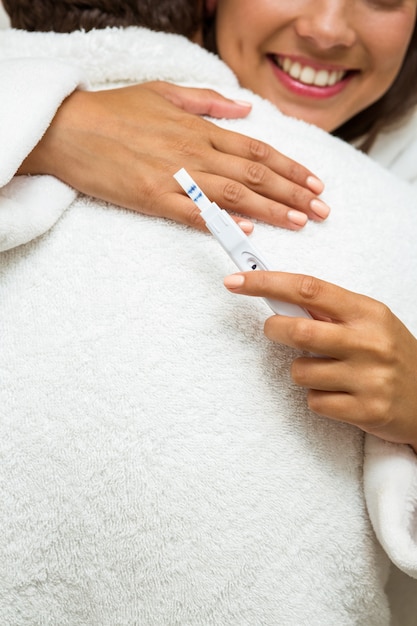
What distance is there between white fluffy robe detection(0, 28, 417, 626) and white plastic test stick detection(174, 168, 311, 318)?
2.0 inches

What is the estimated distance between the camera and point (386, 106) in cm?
104

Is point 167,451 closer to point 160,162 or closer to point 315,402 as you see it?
point 315,402

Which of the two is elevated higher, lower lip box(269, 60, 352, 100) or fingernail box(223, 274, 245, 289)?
lower lip box(269, 60, 352, 100)

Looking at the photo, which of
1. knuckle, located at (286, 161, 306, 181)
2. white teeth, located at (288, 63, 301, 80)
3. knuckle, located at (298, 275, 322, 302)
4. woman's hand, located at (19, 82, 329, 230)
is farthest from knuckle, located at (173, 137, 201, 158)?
white teeth, located at (288, 63, 301, 80)

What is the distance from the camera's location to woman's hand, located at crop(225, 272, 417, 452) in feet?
1.64

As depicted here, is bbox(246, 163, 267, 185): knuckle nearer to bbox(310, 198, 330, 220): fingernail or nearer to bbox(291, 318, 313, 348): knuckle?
bbox(310, 198, 330, 220): fingernail

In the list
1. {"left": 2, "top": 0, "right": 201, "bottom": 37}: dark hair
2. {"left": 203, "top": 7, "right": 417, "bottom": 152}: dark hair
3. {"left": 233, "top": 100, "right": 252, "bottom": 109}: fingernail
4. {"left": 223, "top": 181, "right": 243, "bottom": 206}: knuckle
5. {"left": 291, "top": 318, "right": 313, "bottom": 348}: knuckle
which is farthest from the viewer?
{"left": 203, "top": 7, "right": 417, "bottom": 152}: dark hair

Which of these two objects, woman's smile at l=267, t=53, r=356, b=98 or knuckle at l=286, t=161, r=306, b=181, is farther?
woman's smile at l=267, t=53, r=356, b=98

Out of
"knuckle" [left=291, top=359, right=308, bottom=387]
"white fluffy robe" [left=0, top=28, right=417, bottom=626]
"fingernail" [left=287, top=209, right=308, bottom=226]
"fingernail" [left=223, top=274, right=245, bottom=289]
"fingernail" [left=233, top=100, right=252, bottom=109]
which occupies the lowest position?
"white fluffy robe" [left=0, top=28, right=417, bottom=626]

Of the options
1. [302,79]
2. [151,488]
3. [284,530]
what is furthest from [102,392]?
[302,79]

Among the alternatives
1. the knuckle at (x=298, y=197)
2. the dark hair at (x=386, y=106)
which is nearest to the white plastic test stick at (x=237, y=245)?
the knuckle at (x=298, y=197)

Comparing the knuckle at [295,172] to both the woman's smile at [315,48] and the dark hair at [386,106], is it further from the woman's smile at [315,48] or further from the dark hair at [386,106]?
the dark hair at [386,106]

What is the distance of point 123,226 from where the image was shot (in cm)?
61

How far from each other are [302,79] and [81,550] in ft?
2.35
